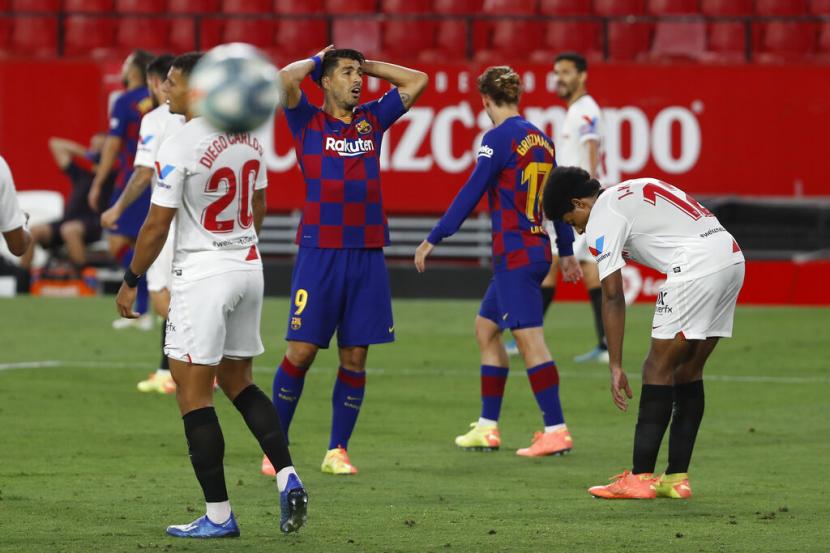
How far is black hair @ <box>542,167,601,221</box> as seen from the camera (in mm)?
7852

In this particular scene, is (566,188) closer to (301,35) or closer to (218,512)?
(218,512)

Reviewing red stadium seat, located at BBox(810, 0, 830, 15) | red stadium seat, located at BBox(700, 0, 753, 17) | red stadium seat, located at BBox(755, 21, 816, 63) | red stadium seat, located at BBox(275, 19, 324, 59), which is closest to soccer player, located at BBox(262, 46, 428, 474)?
red stadium seat, located at BBox(275, 19, 324, 59)

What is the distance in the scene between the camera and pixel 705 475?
874 cm

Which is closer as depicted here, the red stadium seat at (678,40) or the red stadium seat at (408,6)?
the red stadium seat at (678,40)

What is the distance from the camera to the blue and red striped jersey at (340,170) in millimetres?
8641

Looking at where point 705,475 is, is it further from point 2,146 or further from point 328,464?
point 2,146

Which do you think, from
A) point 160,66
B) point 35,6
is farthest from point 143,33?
point 160,66

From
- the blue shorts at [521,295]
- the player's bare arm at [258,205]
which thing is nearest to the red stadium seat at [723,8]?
the blue shorts at [521,295]

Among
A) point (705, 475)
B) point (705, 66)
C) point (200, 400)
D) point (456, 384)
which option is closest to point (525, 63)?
point (705, 66)

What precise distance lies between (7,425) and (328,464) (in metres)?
2.73

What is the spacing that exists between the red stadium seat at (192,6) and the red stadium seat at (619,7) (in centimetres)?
566

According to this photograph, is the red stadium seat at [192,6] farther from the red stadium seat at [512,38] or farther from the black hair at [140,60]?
the black hair at [140,60]

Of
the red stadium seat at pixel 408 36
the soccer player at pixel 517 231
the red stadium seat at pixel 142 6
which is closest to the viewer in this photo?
the soccer player at pixel 517 231

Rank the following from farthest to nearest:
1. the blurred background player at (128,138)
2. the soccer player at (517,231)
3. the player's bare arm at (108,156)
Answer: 1. the player's bare arm at (108,156)
2. the blurred background player at (128,138)
3. the soccer player at (517,231)
